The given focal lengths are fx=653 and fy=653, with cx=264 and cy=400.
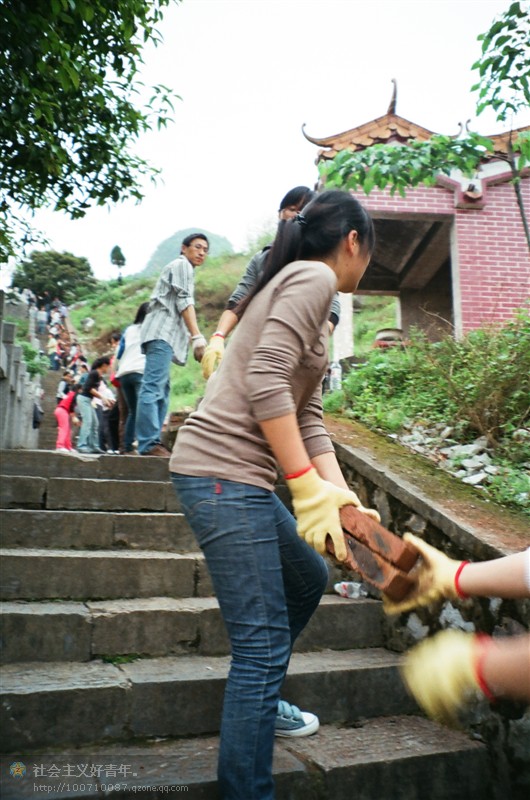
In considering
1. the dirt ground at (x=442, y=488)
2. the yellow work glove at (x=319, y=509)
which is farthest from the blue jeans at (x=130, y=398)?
the yellow work glove at (x=319, y=509)

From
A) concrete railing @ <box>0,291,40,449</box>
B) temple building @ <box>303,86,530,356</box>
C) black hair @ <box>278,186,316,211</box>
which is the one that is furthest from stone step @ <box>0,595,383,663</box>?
temple building @ <box>303,86,530,356</box>

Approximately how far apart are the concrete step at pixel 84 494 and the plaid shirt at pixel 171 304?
1427 millimetres

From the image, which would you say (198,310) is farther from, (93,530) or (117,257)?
(93,530)

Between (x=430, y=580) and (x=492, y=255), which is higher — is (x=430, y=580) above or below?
below

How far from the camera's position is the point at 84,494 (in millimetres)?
4039

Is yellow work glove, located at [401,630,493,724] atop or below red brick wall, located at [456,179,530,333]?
below

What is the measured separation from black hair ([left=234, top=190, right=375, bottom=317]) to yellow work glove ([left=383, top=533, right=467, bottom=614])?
2.99ft

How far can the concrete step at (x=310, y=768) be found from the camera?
82.0 inches

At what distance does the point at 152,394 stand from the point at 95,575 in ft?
6.72

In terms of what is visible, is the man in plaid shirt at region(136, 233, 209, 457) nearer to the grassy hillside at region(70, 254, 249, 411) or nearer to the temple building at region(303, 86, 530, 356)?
the temple building at region(303, 86, 530, 356)

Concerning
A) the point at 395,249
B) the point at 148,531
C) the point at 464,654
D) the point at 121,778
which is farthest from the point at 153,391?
the point at 395,249

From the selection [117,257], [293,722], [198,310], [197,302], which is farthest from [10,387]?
[117,257]

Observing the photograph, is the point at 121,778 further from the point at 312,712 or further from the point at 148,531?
the point at 148,531

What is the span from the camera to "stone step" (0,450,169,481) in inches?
180
